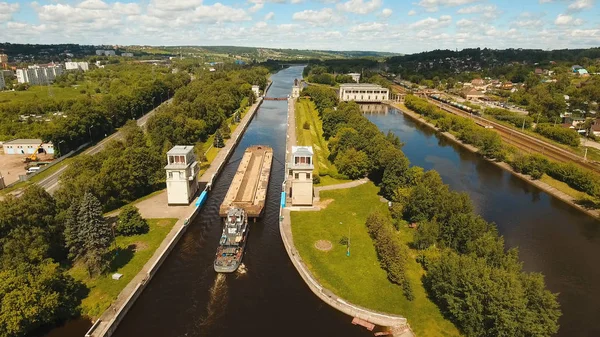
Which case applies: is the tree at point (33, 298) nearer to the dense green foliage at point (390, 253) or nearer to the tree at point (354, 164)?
the dense green foliage at point (390, 253)

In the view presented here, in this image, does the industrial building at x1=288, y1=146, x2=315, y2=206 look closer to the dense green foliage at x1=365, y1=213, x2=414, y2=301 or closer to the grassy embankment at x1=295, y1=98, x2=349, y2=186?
the grassy embankment at x1=295, y1=98, x2=349, y2=186

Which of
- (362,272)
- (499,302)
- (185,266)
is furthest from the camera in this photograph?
(185,266)

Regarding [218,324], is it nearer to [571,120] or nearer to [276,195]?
[276,195]

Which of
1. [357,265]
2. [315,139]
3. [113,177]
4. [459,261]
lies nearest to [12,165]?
[113,177]

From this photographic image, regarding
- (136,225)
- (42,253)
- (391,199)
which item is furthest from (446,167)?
(42,253)

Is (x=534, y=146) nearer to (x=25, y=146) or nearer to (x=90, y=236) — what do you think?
(x=90, y=236)

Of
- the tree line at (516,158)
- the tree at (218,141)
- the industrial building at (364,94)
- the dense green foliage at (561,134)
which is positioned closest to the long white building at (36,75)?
the tree at (218,141)
